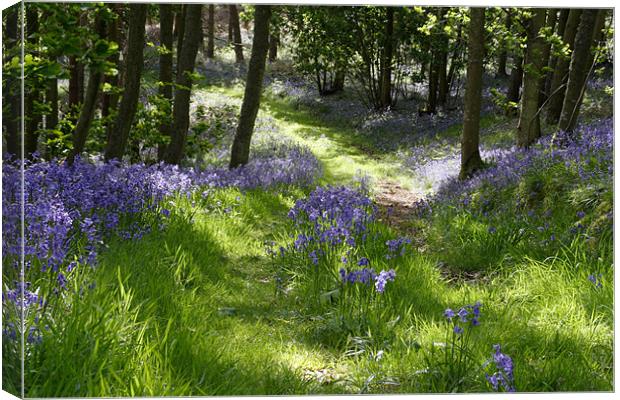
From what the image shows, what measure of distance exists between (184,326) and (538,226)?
333cm

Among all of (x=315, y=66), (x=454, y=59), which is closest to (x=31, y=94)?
(x=454, y=59)

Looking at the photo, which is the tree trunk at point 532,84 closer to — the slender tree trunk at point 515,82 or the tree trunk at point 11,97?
the slender tree trunk at point 515,82

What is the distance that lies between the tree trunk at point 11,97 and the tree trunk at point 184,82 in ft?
17.6

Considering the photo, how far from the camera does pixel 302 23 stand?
9.15 m

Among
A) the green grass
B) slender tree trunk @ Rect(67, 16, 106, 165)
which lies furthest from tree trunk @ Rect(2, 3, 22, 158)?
slender tree trunk @ Rect(67, 16, 106, 165)

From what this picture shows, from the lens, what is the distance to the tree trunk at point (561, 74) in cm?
965

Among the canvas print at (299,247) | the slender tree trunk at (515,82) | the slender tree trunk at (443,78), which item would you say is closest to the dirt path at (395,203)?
the canvas print at (299,247)

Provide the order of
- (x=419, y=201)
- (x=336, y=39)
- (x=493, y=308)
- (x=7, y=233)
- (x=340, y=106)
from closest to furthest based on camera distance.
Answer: (x=7, y=233)
(x=493, y=308)
(x=419, y=201)
(x=336, y=39)
(x=340, y=106)

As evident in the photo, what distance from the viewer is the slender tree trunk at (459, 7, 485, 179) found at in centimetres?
864

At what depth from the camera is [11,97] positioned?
143 inches

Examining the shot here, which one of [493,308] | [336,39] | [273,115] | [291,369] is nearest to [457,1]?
[493,308]

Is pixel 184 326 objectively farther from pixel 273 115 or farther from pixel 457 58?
pixel 273 115

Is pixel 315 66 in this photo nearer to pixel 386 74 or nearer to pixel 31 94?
pixel 386 74

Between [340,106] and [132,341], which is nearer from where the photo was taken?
[132,341]
